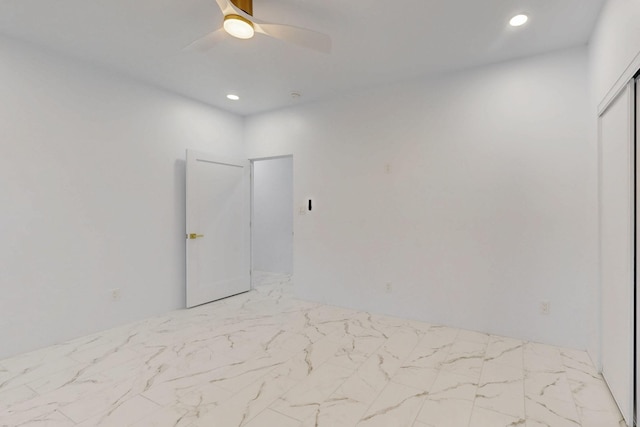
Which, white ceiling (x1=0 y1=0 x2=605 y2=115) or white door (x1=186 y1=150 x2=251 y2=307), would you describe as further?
white door (x1=186 y1=150 x2=251 y2=307)

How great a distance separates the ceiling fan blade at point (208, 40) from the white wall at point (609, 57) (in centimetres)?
228

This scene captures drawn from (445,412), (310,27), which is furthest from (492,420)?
(310,27)

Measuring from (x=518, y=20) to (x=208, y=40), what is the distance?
224 centimetres

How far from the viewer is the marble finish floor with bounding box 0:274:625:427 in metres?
1.86

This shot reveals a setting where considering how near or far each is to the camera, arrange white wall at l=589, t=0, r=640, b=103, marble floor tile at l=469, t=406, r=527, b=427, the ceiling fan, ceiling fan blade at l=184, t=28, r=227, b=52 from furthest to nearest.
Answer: ceiling fan blade at l=184, t=28, r=227, b=52, the ceiling fan, marble floor tile at l=469, t=406, r=527, b=427, white wall at l=589, t=0, r=640, b=103

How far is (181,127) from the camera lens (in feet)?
12.8

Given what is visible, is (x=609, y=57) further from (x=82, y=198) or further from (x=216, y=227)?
(x=82, y=198)

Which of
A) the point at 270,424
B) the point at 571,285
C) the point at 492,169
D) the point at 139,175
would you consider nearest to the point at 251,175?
the point at 139,175

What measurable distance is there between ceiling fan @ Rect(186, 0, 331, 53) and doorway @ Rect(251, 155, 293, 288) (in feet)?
12.3

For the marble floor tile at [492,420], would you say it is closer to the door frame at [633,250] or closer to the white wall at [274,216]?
the door frame at [633,250]

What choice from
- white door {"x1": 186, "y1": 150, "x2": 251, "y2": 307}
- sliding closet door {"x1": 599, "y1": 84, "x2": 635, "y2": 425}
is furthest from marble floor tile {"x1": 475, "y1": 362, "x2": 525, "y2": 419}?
white door {"x1": 186, "y1": 150, "x2": 251, "y2": 307}

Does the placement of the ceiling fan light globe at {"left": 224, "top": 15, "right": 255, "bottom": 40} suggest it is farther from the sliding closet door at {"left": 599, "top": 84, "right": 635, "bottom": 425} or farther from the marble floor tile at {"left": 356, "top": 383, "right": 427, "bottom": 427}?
the marble floor tile at {"left": 356, "top": 383, "right": 427, "bottom": 427}

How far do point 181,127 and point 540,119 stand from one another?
379cm

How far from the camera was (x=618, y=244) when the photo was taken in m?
1.99
